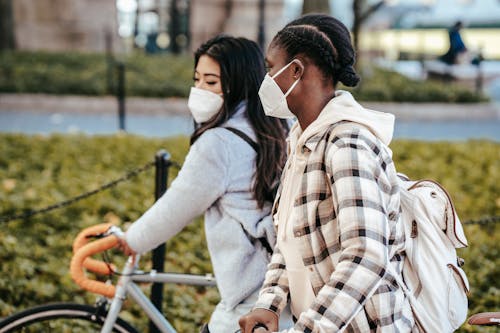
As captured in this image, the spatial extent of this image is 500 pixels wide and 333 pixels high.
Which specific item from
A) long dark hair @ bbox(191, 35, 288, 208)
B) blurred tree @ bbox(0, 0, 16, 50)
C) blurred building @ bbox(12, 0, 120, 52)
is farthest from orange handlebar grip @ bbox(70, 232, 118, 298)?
blurred building @ bbox(12, 0, 120, 52)

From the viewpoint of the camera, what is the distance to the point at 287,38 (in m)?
2.03

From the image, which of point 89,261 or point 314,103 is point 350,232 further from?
point 89,261

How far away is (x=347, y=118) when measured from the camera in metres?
1.93

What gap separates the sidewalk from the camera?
545 inches

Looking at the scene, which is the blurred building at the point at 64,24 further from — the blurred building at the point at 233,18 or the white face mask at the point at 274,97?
the white face mask at the point at 274,97

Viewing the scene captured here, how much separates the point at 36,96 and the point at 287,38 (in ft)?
42.0

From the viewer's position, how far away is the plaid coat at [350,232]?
1813mm

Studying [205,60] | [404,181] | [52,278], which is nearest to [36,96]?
[52,278]

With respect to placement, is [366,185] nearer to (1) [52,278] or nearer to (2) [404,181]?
(2) [404,181]

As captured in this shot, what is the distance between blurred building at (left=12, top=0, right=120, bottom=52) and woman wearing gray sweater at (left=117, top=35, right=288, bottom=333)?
60.4 feet

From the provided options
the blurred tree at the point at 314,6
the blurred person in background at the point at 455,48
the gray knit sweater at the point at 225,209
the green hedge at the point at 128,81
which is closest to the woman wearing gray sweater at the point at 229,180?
the gray knit sweater at the point at 225,209

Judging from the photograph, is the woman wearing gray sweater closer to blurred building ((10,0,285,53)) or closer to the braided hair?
the braided hair

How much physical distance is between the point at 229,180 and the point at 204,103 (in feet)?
1.05

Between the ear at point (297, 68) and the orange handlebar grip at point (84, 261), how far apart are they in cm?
123
